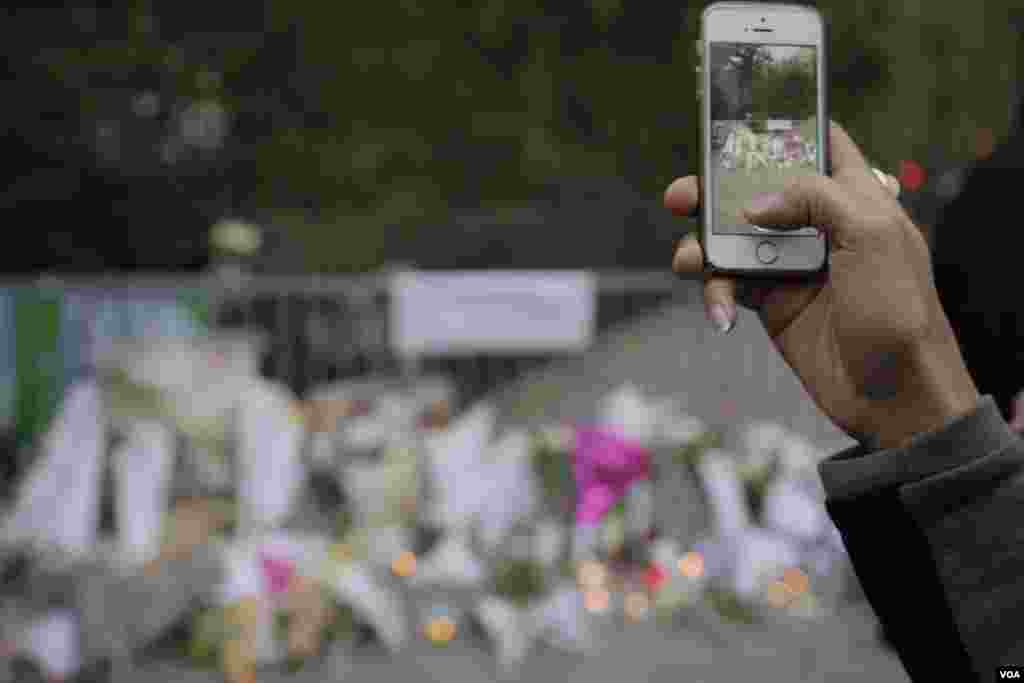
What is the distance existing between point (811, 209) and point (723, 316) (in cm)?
19

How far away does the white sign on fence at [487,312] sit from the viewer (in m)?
3.94

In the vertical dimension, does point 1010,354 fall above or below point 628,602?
above

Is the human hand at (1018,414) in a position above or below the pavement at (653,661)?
above

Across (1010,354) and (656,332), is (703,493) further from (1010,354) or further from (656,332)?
(1010,354)

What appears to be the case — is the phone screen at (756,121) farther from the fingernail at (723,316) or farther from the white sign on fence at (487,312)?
the white sign on fence at (487,312)

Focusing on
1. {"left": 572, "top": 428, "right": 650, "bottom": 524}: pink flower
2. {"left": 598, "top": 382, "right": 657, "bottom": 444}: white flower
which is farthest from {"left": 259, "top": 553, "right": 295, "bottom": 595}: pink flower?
{"left": 598, "top": 382, "right": 657, "bottom": 444}: white flower

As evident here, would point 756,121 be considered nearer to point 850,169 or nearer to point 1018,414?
point 850,169

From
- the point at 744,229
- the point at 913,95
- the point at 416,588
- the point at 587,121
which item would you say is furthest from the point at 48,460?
the point at 913,95

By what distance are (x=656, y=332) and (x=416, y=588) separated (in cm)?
138

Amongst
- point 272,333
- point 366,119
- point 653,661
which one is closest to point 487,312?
point 272,333

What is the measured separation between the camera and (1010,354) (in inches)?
81.8

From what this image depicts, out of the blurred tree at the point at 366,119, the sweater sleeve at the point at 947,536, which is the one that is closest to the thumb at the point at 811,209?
the sweater sleeve at the point at 947,536

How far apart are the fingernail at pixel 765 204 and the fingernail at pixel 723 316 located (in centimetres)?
14

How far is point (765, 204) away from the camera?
1.24 meters
